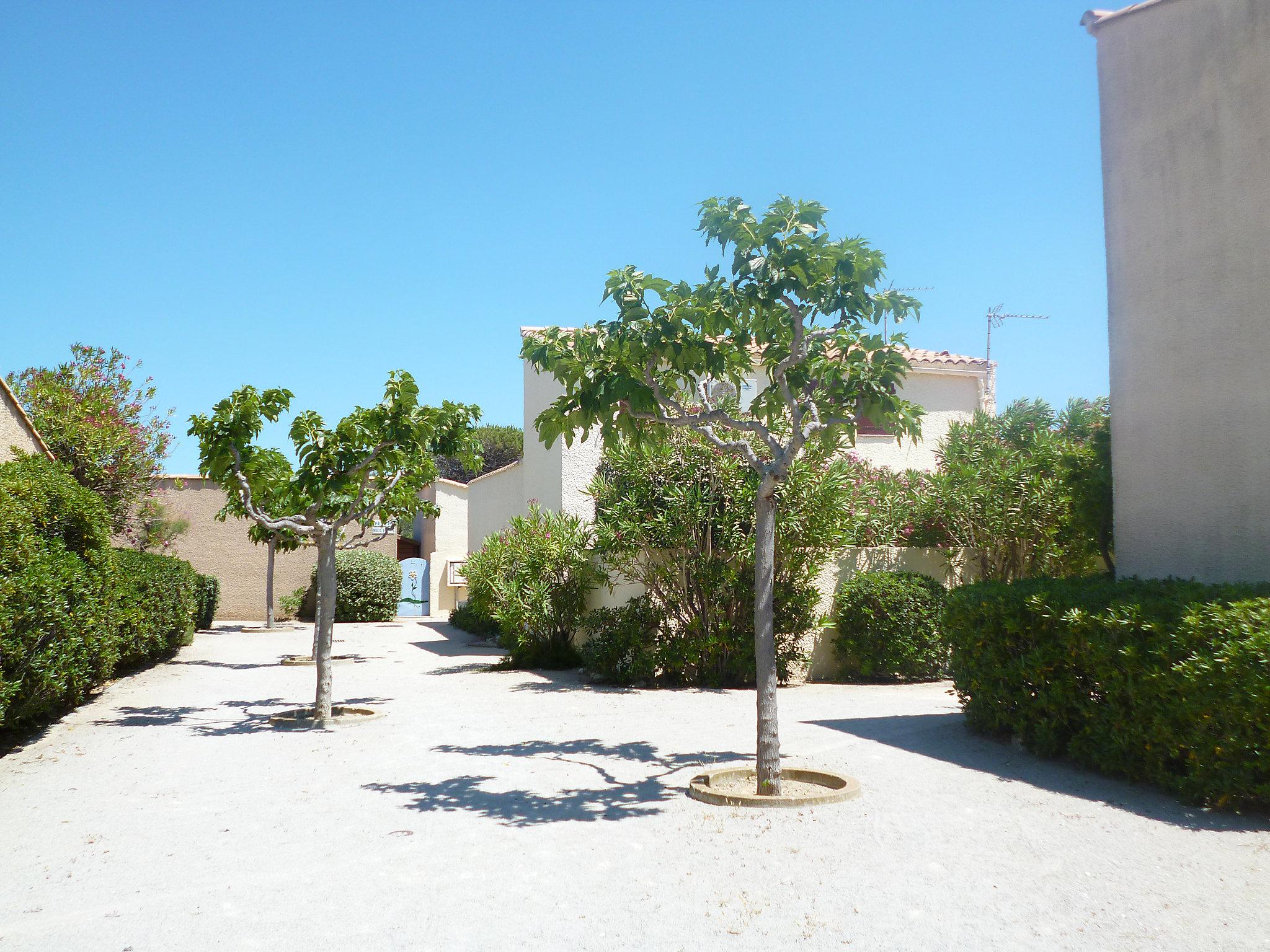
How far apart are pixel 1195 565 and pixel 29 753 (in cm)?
999

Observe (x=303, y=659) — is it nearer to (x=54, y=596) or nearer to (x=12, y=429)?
(x=12, y=429)

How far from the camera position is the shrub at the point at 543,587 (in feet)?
46.5

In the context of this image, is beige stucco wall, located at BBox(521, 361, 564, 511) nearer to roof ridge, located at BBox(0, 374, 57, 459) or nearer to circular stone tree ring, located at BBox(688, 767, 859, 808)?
roof ridge, located at BBox(0, 374, 57, 459)

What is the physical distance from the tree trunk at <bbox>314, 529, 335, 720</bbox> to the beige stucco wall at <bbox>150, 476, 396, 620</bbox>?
17540 mm

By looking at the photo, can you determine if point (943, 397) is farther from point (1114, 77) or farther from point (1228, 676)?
point (1228, 676)

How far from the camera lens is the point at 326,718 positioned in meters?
9.91

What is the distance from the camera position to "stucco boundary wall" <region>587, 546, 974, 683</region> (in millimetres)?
12750

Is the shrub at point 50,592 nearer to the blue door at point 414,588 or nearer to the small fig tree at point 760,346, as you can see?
the small fig tree at point 760,346

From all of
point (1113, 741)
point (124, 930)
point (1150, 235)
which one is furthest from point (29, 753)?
point (1150, 235)

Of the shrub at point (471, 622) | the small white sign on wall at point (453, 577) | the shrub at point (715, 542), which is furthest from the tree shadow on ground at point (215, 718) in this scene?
the small white sign on wall at point (453, 577)

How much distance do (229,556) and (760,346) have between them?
24.4m

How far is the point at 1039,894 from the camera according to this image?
4.53m

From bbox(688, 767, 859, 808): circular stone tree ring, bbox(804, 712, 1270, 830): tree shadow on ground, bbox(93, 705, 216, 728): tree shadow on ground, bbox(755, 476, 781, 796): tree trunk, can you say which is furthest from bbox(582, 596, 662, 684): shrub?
bbox(755, 476, 781, 796): tree trunk

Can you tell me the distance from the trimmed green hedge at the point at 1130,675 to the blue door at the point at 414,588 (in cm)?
2530
